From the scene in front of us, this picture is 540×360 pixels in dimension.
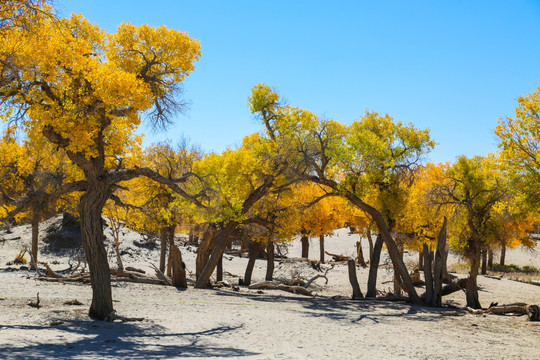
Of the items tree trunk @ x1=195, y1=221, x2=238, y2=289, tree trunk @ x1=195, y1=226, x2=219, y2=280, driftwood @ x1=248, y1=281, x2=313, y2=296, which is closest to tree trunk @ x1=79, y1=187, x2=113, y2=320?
tree trunk @ x1=195, y1=221, x2=238, y2=289

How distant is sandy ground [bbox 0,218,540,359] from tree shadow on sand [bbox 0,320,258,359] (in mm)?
17

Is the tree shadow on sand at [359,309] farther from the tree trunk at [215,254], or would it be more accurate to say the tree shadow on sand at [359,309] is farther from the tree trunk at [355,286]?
the tree trunk at [215,254]

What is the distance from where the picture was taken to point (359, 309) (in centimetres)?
1755

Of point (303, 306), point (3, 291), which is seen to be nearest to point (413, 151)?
point (303, 306)

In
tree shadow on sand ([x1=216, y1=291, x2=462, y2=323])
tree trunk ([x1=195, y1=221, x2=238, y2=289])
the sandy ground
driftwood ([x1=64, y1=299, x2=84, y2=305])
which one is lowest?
tree shadow on sand ([x1=216, y1=291, x2=462, y2=323])

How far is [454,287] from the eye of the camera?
20.6m

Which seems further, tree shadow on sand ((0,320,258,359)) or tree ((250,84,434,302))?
tree ((250,84,434,302))

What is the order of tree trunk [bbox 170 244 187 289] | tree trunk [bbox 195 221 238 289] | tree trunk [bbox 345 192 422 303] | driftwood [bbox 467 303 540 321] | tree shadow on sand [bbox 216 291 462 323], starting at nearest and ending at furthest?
tree shadow on sand [bbox 216 291 462 323]
driftwood [bbox 467 303 540 321]
tree trunk [bbox 345 192 422 303]
tree trunk [bbox 170 244 187 289]
tree trunk [bbox 195 221 238 289]

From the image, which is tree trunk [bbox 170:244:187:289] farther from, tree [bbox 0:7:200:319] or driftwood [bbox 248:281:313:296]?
tree [bbox 0:7:200:319]

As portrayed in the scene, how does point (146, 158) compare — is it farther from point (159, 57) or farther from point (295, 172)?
point (159, 57)

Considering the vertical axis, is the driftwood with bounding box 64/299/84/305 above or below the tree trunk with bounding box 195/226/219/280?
below

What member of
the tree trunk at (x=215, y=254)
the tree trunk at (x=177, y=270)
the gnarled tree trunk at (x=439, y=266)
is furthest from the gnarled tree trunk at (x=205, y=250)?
the gnarled tree trunk at (x=439, y=266)

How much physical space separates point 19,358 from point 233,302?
10.4 meters

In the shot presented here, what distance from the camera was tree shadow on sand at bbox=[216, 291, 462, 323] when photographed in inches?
608
